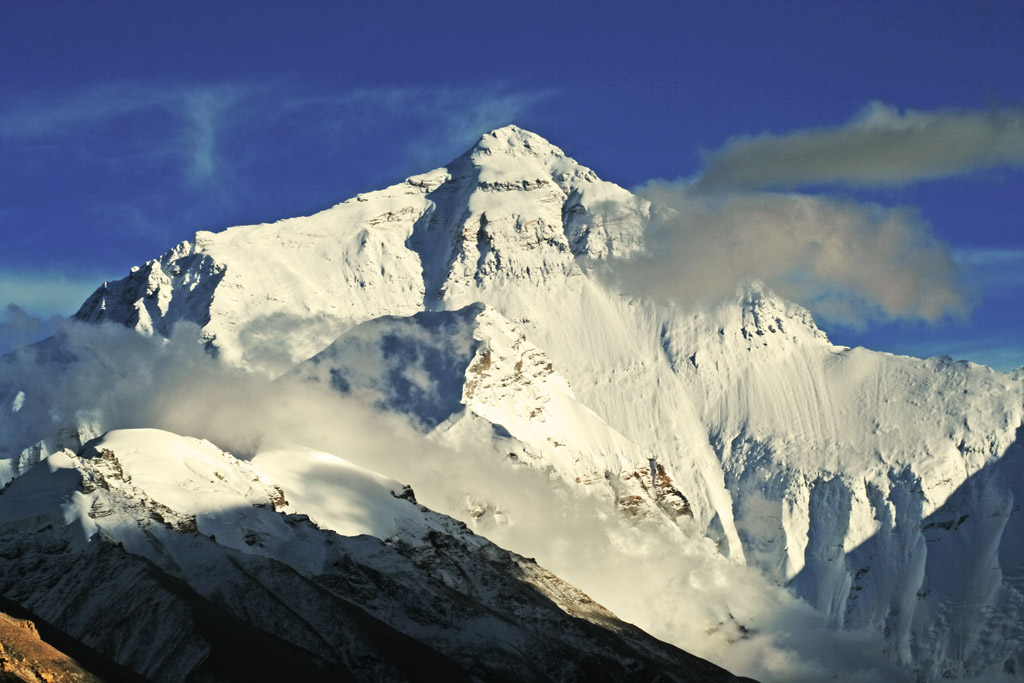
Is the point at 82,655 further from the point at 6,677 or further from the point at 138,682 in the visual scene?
the point at 6,677

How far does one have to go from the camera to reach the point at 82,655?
200 meters

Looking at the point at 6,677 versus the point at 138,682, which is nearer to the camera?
the point at 6,677

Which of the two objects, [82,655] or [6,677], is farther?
[82,655]

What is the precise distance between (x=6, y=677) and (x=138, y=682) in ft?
103

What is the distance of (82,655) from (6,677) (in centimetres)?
3065

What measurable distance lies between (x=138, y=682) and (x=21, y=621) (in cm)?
1440

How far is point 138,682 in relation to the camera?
199500mm

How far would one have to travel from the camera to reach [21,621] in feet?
630

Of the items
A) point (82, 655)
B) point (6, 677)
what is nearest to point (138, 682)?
point (82, 655)

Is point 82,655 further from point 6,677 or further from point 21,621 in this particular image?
point 6,677

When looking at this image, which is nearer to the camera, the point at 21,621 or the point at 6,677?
the point at 6,677

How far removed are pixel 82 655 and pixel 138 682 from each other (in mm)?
6322

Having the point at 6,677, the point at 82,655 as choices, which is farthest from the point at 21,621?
the point at 6,677
